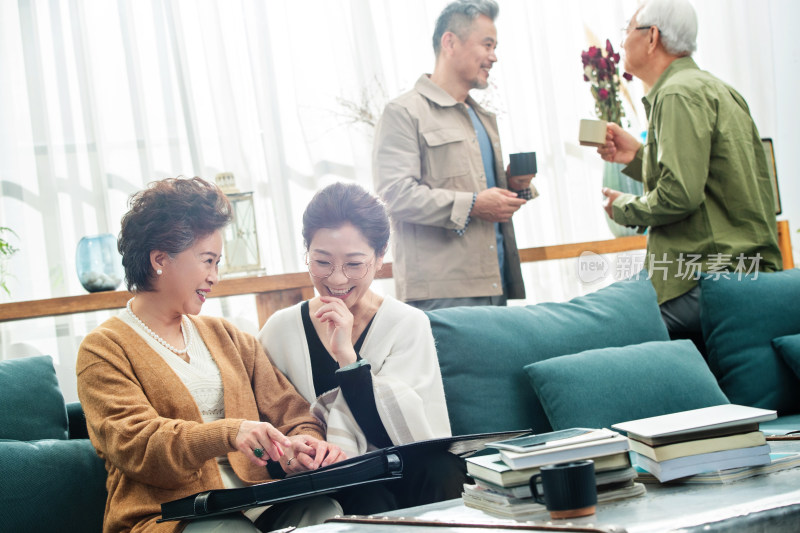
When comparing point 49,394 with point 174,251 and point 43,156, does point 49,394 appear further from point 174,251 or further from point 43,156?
point 43,156

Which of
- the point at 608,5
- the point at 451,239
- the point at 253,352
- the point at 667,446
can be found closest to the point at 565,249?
the point at 451,239

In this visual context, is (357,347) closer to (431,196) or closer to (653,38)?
(431,196)

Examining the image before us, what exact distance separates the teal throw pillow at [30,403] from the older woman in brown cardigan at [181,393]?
11.3 inches

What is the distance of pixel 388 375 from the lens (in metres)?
1.69

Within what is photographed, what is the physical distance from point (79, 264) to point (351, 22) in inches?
61.8

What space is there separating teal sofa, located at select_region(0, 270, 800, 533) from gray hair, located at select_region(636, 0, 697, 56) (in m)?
0.77

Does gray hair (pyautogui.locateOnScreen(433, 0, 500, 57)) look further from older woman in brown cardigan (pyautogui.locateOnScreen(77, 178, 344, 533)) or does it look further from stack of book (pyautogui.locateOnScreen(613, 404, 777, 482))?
stack of book (pyautogui.locateOnScreen(613, 404, 777, 482))

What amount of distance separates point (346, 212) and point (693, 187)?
1141 mm

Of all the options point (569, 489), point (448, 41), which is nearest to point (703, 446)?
point (569, 489)

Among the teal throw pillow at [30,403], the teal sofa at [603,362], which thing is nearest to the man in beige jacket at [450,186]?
the teal sofa at [603,362]

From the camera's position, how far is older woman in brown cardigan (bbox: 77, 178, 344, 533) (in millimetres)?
1354

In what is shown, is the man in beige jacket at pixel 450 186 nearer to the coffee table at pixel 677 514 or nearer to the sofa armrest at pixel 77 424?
the sofa armrest at pixel 77 424

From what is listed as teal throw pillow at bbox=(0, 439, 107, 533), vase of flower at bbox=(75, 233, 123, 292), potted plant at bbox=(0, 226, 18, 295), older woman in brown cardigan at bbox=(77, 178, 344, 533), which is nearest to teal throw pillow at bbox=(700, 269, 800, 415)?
older woman in brown cardigan at bbox=(77, 178, 344, 533)

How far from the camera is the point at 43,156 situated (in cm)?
298
